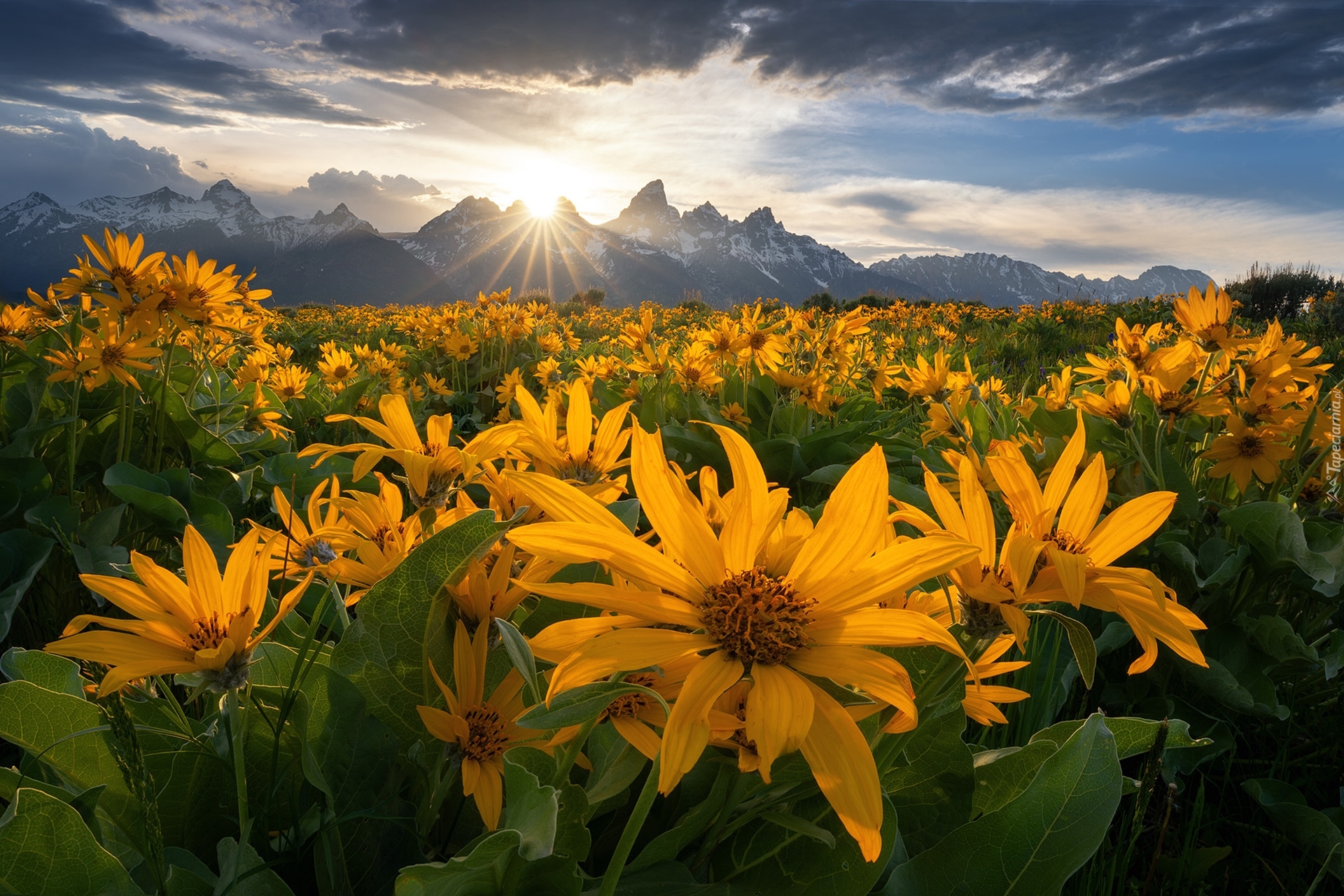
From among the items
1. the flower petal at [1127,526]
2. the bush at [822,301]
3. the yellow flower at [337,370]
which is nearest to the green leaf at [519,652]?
the flower petal at [1127,526]

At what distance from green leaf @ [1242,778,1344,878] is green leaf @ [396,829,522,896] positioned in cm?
169

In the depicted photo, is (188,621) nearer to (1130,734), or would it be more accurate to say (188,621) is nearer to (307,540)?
(307,540)

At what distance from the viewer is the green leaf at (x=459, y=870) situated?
0.60 m

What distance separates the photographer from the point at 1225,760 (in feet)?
6.04

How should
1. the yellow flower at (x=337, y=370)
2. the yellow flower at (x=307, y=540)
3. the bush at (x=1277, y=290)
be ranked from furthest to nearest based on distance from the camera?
the bush at (x=1277, y=290) < the yellow flower at (x=337, y=370) < the yellow flower at (x=307, y=540)

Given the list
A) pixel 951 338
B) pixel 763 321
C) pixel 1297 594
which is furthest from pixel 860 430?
pixel 951 338

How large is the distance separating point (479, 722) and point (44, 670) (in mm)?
635

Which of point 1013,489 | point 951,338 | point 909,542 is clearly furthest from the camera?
point 951,338

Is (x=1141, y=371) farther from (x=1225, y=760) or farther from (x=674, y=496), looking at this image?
(x=674, y=496)

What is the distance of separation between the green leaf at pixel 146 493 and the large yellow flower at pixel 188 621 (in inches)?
51.1

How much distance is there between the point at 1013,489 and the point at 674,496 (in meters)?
0.40

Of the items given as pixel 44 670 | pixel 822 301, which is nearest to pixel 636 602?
pixel 44 670

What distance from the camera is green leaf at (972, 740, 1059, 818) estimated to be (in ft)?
2.93

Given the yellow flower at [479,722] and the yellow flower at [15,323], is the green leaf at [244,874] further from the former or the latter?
the yellow flower at [15,323]
